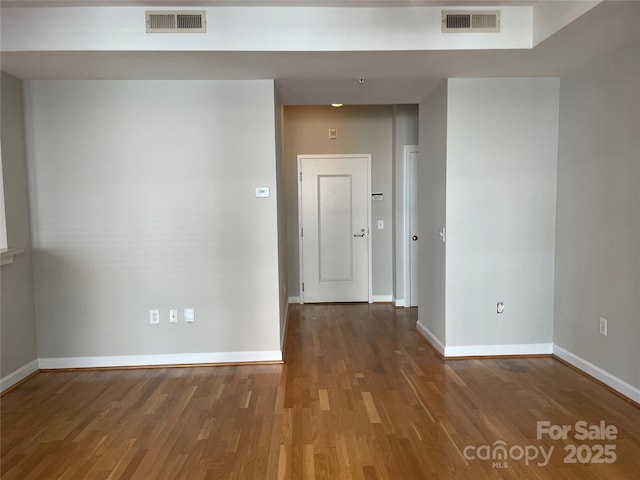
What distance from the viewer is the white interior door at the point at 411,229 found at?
5.28 meters

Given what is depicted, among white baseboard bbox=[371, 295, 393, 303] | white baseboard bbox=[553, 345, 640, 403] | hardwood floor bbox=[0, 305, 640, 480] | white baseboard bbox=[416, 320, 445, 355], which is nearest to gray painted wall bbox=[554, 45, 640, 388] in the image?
white baseboard bbox=[553, 345, 640, 403]

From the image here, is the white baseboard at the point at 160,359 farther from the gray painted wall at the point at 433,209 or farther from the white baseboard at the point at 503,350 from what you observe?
the white baseboard at the point at 503,350

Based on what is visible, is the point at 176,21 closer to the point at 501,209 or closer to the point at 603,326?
the point at 501,209

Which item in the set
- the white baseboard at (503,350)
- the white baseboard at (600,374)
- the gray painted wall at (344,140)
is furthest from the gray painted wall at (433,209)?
the gray painted wall at (344,140)

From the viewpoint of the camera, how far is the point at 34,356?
3.43m

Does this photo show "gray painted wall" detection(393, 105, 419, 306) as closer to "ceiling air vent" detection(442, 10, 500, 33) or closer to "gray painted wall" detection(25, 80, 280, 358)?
"gray painted wall" detection(25, 80, 280, 358)

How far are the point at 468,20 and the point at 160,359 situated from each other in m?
3.48

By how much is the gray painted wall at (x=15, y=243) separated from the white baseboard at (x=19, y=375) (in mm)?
29

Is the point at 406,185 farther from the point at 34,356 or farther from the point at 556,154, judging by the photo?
the point at 34,356

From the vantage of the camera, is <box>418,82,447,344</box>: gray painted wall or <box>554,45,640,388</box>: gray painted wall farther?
<box>418,82,447,344</box>: gray painted wall

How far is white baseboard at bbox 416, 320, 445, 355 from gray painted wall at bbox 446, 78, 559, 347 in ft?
0.47

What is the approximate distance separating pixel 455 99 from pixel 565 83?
889 mm

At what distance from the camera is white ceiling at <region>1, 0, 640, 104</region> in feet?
8.65

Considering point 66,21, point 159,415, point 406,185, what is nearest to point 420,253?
point 406,185
